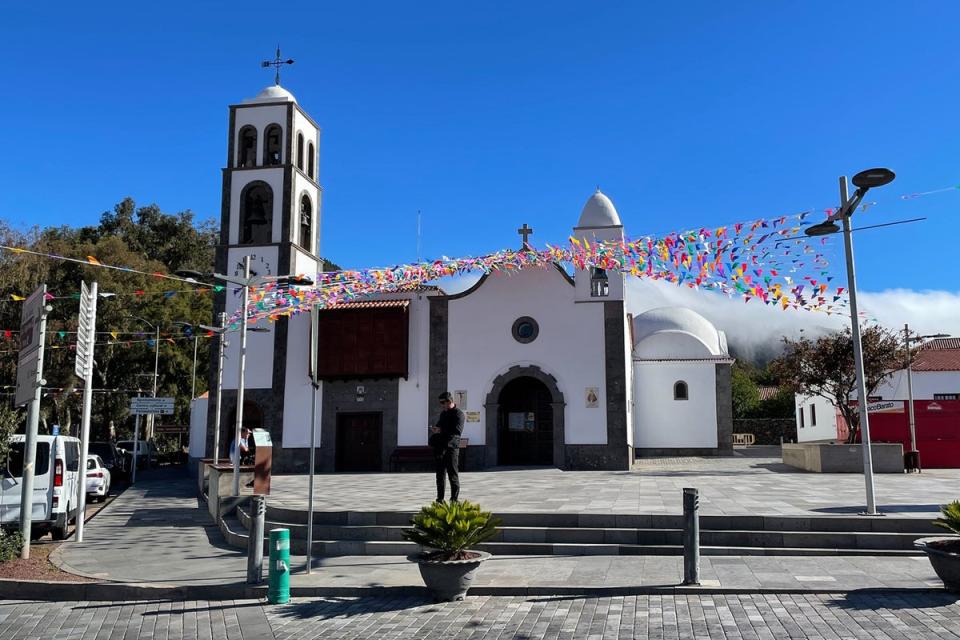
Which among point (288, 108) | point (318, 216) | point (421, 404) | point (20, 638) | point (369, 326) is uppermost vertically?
point (288, 108)

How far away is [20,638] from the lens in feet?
23.2

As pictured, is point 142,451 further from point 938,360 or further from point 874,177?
point 938,360

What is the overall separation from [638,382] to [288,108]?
16.7 metres

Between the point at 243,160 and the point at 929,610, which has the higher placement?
the point at 243,160

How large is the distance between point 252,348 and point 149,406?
12.1ft

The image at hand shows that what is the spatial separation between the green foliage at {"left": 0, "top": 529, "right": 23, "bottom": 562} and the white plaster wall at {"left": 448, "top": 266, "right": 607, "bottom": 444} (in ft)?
49.6

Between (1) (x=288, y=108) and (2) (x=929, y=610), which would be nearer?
(2) (x=929, y=610)

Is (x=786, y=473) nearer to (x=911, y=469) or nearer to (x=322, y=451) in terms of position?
(x=911, y=469)

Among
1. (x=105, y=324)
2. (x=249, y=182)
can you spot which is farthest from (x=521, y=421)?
(x=105, y=324)

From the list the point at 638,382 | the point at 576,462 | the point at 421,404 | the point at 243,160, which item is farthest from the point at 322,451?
the point at 638,382

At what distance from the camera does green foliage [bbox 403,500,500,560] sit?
7953 mm

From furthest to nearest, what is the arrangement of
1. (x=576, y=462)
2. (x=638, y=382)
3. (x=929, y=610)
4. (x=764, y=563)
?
(x=638, y=382) < (x=576, y=462) < (x=764, y=563) < (x=929, y=610)

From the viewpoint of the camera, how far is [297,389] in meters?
25.8

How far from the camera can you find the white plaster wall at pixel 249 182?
2697cm
